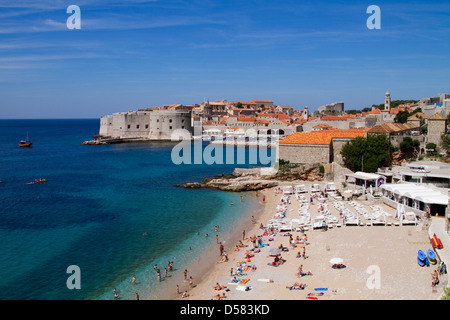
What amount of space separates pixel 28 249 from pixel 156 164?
21949 mm

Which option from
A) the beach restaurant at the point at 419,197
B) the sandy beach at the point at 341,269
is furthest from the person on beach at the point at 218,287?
the beach restaurant at the point at 419,197

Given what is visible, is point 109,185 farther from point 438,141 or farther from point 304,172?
point 438,141

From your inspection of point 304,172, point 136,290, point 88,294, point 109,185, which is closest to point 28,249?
point 88,294

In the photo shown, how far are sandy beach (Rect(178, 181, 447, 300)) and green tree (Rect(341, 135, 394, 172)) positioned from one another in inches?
318

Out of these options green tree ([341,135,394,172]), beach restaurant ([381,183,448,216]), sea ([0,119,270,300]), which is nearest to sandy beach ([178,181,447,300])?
beach restaurant ([381,183,448,216])

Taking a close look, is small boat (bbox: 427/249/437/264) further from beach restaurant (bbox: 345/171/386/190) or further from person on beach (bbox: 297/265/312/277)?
beach restaurant (bbox: 345/171/386/190)

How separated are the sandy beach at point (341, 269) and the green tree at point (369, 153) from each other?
318 inches

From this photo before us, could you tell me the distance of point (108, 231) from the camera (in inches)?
592

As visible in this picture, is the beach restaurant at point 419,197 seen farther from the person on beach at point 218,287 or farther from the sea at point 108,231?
the person on beach at point 218,287

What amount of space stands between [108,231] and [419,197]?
40.9ft

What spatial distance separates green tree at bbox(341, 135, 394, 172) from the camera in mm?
21055

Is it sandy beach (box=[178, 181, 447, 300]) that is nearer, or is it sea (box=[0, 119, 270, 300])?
sandy beach (box=[178, 181, 447, 300])

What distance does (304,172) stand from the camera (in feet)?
77.1

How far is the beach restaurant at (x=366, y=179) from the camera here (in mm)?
18484
